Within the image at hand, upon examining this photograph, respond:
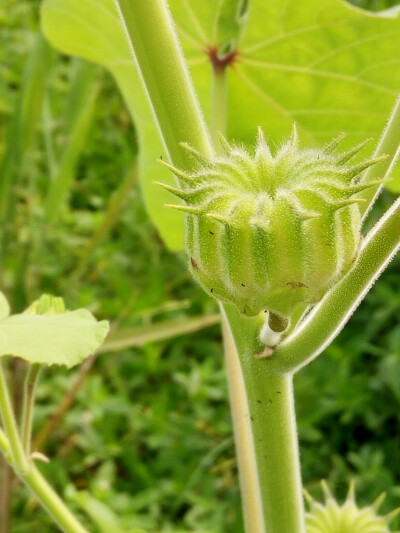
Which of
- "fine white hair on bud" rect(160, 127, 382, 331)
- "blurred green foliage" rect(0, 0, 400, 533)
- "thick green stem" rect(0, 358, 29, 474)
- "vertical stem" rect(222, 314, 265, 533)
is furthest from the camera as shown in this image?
"blurred green foliage" rect(0, 0, 400, 533)

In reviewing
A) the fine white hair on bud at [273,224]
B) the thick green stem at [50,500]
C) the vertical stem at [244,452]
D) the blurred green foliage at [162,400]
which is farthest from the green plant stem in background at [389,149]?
the blurred green foliage at [162,400]

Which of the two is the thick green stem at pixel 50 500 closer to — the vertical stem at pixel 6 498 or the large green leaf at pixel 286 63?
the large green leaf at pixel 286 63

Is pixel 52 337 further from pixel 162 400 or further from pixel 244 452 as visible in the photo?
pixel 162 400

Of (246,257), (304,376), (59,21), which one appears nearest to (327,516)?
(246,257)

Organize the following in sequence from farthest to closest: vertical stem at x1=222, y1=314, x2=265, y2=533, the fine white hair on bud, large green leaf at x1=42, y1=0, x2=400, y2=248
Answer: large green leaf at x1=42, y1=0, x2=400, y2=248 < vertical stem at x1=222, y1=314, x2=265, y2=533 < the fine white hair on bud

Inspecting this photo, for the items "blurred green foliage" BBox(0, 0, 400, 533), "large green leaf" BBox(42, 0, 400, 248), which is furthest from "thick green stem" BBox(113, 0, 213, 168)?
"blurred green foliage" BBox(0, 0, 400, 533)

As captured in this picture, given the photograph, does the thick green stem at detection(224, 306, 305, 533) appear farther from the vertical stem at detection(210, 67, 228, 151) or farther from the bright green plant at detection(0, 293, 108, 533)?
the vertical stem at detection(210, 67, 228, 151)

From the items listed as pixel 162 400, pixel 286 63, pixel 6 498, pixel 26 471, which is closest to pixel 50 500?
pixel 26 471
